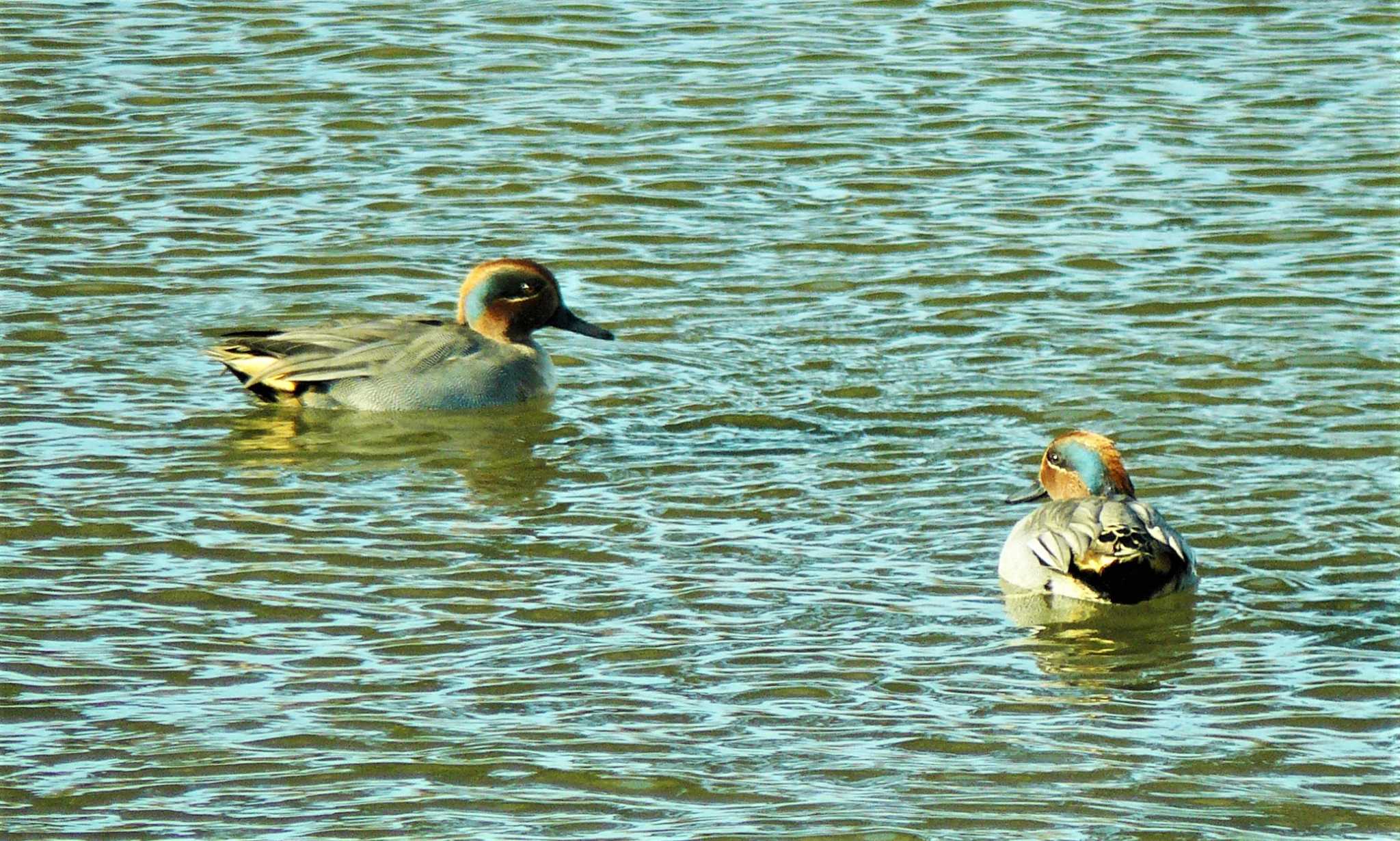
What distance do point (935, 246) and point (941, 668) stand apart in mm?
6131

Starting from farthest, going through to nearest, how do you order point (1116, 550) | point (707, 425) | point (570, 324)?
point (570, 324) < point (707, 425) < point (1116, 550)

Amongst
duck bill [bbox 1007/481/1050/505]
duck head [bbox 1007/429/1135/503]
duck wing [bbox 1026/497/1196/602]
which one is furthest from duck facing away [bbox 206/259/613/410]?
duck wing [bbox 1026/497/1196/602]

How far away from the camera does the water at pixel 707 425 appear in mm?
7328

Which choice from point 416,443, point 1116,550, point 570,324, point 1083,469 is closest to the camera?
point 1116,550

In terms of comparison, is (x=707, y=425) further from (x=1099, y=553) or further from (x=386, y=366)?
(x=1099, y=553)

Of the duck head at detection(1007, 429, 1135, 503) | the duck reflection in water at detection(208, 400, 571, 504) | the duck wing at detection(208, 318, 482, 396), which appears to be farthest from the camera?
the duck wing at detection(208, 318, 482, 396)

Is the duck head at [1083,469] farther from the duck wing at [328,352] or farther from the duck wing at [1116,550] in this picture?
the duck wing at [328,352]

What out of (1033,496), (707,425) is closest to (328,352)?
(707,425)

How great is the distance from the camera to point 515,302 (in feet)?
41.0

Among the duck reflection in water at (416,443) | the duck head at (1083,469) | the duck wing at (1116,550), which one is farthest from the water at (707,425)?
the duck head at (1083,469)

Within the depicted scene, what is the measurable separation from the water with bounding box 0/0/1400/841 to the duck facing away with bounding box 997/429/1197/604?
0.41 ft

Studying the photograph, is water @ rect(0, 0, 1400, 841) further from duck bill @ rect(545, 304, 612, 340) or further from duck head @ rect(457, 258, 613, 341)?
duck head @ rect(457, 258, 613, 341)

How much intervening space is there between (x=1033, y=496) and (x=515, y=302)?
140 inches

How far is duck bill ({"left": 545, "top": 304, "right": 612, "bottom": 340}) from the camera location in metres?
12.4
